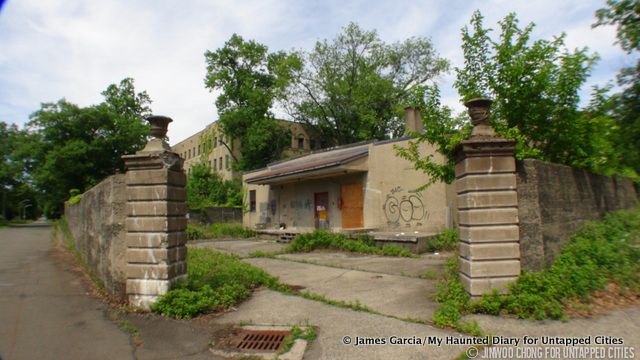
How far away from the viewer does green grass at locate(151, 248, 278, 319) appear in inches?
243

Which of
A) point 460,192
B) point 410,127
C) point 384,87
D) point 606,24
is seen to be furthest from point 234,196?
point 460,192

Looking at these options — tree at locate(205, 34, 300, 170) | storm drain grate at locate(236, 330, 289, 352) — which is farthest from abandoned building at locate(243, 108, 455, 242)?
tree at locate(205, 34, 300, 170)

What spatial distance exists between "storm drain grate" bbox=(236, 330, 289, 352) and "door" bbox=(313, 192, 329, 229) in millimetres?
13564

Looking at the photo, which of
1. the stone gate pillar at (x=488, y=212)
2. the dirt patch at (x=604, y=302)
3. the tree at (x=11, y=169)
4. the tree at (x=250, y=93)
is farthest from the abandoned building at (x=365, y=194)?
the tree at (x=11, y=169)

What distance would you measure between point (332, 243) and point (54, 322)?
30.7ft

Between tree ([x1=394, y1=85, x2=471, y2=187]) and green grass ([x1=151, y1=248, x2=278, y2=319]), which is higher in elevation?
tree ([x1=394, y1=85, x2=471, y2=187])

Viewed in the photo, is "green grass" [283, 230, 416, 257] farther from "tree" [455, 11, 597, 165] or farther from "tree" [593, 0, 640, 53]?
"tree" [593, 0, 640, 53]

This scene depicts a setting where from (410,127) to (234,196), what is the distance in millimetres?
18825

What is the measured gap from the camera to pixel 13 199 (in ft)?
225

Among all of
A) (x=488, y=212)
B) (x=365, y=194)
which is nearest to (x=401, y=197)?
(x=365, y=194)

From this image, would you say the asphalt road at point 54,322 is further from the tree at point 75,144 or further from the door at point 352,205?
the tree at point 75,144

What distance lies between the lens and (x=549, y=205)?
6918mm

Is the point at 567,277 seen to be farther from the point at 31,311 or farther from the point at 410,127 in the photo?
the point at 410,127

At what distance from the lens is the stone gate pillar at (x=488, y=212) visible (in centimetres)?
592
